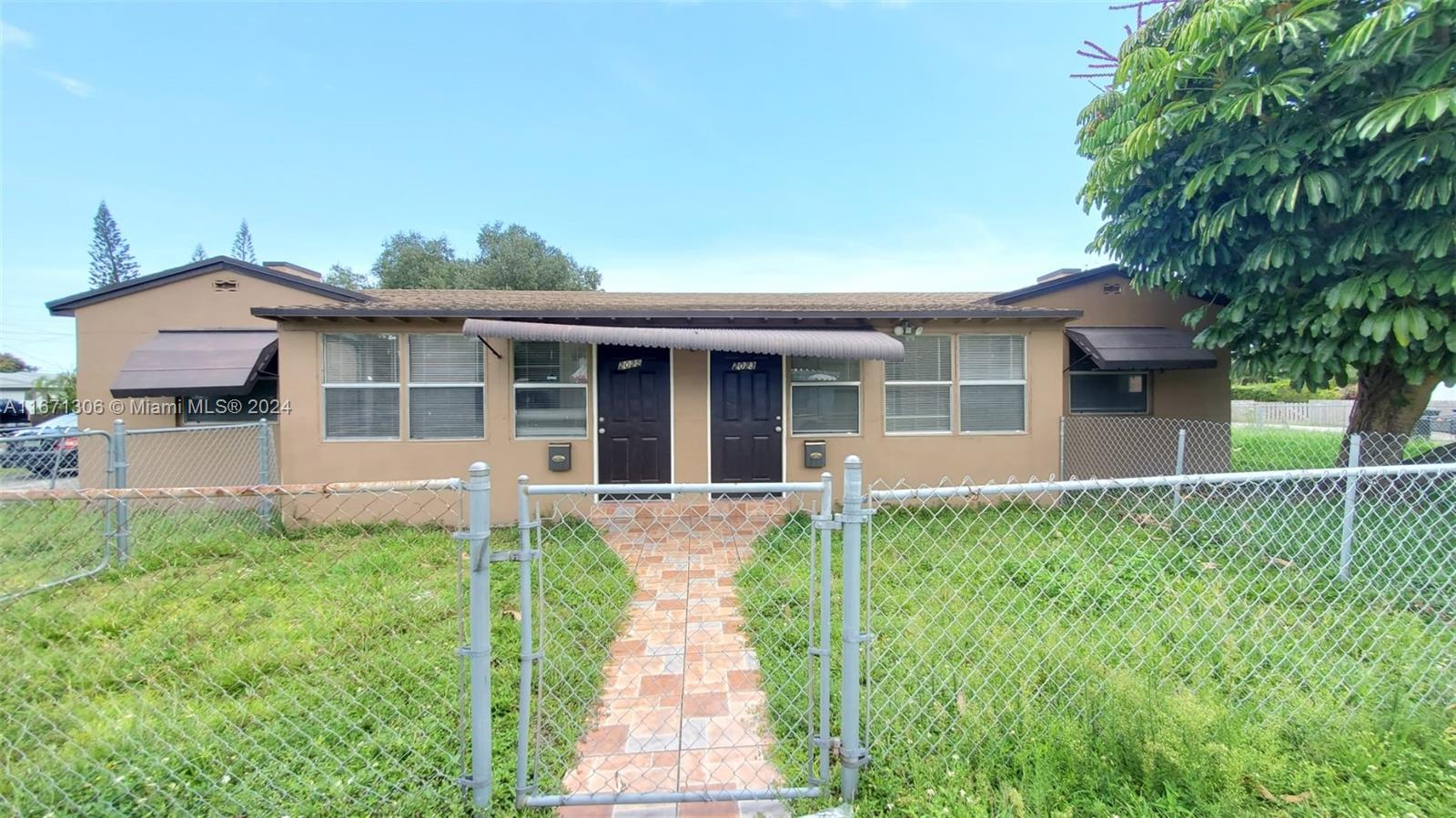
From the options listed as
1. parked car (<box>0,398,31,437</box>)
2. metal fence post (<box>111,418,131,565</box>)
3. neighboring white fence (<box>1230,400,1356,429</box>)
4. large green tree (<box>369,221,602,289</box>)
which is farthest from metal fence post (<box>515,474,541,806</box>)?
large green tree (<box>369,221,602,289</box>)

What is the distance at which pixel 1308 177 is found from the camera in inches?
200

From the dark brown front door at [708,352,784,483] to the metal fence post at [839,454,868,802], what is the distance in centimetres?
500

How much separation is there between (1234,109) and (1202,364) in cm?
402

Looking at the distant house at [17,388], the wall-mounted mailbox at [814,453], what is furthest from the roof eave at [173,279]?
the distant house at [17,388]

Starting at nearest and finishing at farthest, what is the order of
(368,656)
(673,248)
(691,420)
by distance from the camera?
(368,656), (691,420), (673,248)

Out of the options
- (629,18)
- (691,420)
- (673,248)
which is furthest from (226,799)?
(673,248)

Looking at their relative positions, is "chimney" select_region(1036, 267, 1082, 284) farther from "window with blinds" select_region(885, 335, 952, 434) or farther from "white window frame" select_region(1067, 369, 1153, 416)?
"window with blinds" select_region(885, 335, 952, 434)

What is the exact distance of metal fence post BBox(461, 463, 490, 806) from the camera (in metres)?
1.77

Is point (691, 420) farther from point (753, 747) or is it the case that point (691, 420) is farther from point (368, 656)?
point (753, 747)

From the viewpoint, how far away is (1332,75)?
15.8ft

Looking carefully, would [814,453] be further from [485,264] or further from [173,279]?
[485,264]

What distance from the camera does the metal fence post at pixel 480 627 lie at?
5.82ft

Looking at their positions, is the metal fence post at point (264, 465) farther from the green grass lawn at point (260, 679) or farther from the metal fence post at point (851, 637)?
the metal fence post at point (851, 637)

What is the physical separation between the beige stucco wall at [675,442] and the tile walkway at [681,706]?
242 centimetres
